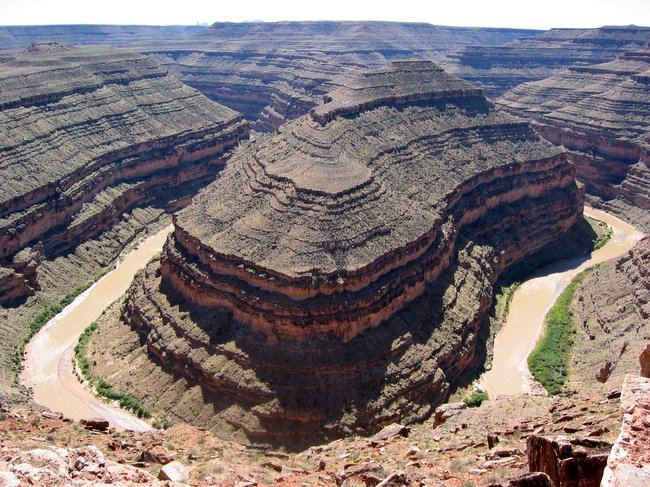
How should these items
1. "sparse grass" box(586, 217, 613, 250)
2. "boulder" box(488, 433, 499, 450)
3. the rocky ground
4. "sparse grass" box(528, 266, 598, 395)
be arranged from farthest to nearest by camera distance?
1. "sparse grass" box(586, 217, 613, 250)
2. "sparse grass" box(528, 266, 598, 395)
3. "boulder" box(488, 433, 499, 450)
4. the rocky ground

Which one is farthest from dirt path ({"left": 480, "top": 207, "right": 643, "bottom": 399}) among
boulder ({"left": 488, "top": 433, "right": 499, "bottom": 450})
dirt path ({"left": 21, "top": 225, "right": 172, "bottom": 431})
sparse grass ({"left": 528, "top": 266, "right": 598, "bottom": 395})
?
dirt path ({"left": 21, "top": 225, "right": 172, "bottom": 431})

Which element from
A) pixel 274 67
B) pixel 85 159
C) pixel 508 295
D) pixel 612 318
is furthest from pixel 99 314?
pixel 274 67

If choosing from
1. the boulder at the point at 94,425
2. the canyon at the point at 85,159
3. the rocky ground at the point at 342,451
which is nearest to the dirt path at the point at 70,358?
the canyon at the point at 85,159

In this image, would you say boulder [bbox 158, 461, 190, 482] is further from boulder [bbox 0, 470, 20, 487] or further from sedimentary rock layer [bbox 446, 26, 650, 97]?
sedimentary rock layer [bbox 446, 26, 650, 97]

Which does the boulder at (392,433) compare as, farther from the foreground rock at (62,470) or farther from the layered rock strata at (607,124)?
the layered rock strata at (607,124)

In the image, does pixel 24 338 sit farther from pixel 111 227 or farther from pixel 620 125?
pixel 620 125
